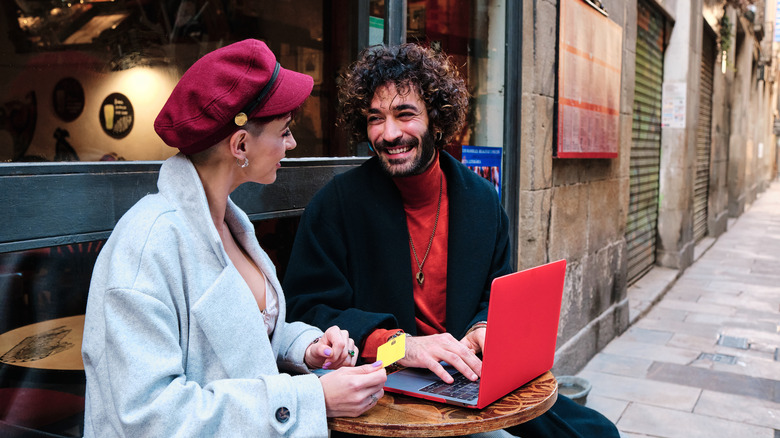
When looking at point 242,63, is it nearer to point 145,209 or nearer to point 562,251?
point 145,209

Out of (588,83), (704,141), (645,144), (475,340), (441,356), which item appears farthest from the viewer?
(704,141)

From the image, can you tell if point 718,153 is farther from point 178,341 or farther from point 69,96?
point 178,341

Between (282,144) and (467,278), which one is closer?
(282,144)

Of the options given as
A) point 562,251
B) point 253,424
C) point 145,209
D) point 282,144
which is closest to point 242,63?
point 282,144

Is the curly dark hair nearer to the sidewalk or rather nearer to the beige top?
the beige top

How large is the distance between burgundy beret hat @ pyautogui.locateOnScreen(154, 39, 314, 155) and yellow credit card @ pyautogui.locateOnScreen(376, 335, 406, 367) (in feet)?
2.16

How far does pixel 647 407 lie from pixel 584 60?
2.62m

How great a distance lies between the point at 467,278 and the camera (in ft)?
7.97

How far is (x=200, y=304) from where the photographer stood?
148 cm

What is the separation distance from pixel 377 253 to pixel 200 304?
1.03m

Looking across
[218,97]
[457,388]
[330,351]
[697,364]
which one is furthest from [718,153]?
[218,97]

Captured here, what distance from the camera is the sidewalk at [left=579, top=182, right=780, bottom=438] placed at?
4.56 metres

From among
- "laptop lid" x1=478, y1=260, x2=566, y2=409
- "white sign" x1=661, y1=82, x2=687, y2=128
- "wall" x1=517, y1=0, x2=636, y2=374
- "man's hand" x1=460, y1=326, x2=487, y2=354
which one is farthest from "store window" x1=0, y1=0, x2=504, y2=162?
"white sign" x1=661, y1=82, x2=687, y2=128

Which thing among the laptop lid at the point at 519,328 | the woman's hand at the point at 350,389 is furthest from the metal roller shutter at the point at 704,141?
the woman's hand at the point at 350,389
